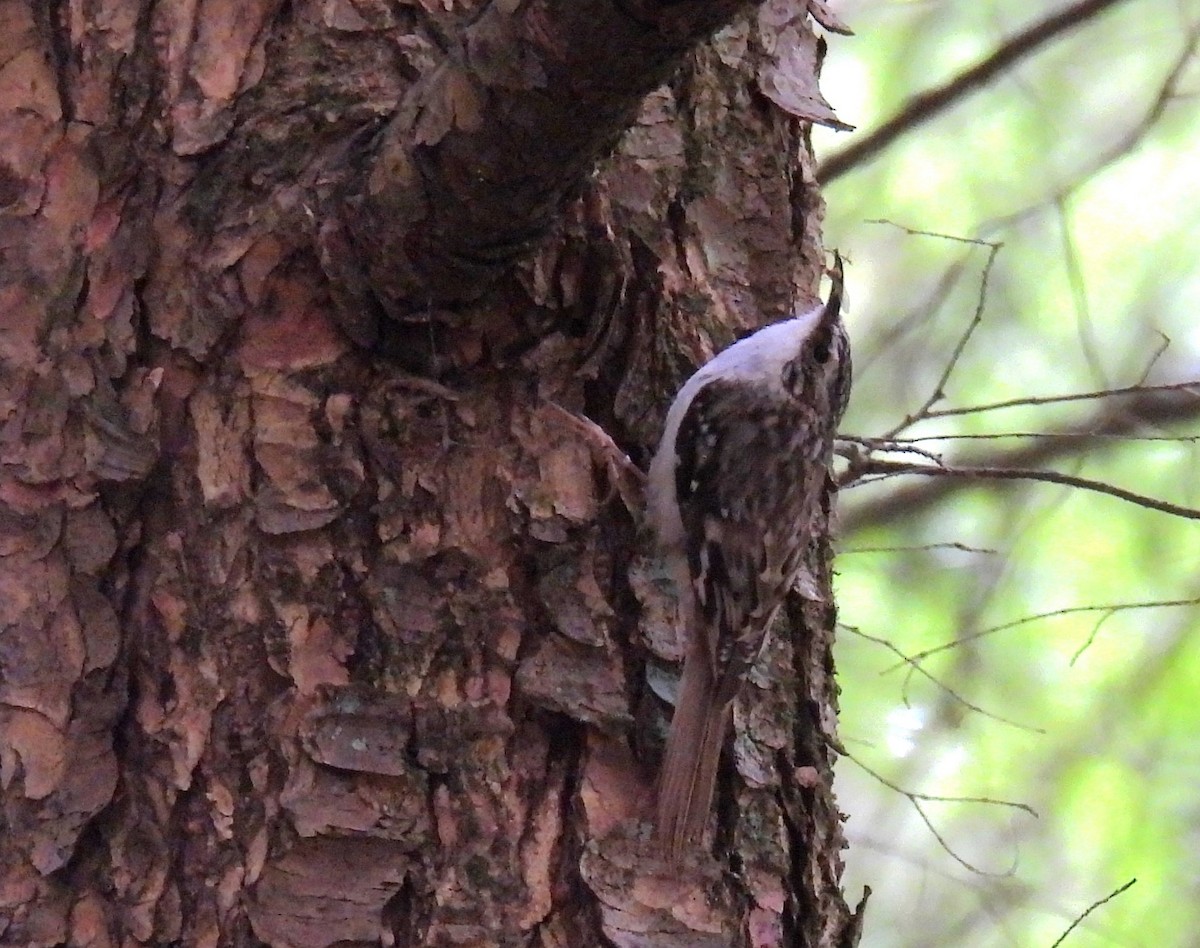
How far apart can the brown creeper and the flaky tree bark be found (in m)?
0.05

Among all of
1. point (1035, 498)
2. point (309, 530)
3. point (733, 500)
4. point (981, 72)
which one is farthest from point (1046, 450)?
point (309, 530)

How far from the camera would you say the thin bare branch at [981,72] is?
2615mm

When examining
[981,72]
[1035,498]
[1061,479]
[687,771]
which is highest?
[981,72]

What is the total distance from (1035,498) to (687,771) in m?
2.03

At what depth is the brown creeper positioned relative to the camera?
1494 mm

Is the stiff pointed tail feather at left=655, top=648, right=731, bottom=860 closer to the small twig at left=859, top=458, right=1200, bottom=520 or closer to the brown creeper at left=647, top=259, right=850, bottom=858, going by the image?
the brown creeper at left=647, top=259, right=850, bottom=858

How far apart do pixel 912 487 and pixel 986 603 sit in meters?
0.30

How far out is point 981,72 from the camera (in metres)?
2.66

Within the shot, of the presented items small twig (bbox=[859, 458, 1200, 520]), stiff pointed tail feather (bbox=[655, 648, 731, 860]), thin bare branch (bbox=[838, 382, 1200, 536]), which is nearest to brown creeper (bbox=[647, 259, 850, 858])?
stiff pointed tail feather (bbox=[655, 648, 731, 860])

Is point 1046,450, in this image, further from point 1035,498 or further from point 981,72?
point 981,72

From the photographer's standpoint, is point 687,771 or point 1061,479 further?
point 1061,479

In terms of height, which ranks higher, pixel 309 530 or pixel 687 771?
pixel 309 530

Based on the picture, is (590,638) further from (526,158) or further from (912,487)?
(912,487)

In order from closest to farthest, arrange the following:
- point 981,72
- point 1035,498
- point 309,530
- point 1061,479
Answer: point 309,530 < point 1061,479 < point 981,72 < point 1035,498
